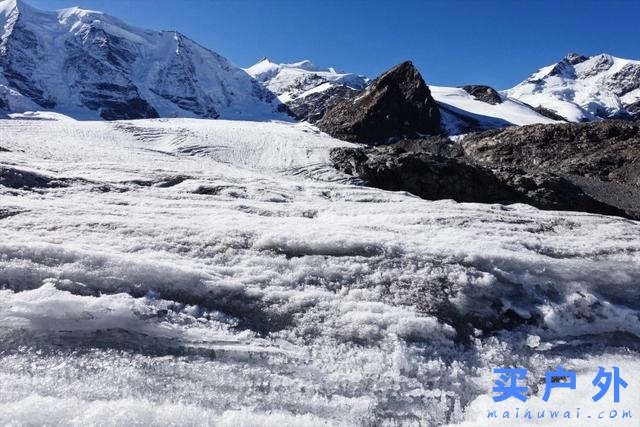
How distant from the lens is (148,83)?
171375mm

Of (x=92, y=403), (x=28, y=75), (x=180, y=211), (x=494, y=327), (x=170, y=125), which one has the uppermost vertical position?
(x=28, y=75)

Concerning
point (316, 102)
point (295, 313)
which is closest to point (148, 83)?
point (316, 102)

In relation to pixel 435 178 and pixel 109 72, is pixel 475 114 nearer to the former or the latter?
pixel 435 178

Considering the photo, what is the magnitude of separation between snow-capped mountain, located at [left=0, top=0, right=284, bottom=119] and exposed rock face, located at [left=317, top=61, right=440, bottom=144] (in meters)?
81.4

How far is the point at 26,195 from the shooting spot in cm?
Result: 903

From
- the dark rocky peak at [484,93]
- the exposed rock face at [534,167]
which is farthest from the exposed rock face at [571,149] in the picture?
the dark rocky peak at [484,93]

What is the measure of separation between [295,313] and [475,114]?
7237 centimetres

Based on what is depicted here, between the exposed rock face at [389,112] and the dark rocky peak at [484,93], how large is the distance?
25242 millimetres


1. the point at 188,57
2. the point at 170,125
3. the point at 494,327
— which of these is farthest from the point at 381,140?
the point at 188,57

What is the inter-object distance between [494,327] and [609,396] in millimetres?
1041

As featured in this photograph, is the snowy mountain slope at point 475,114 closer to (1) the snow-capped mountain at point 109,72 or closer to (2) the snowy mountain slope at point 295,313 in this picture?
(2) the snowy mountain slope at point 295,313

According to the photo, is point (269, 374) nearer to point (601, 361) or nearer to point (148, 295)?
point (148, 295)

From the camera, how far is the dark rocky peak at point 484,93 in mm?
86000

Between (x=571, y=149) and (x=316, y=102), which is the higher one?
(x=316, y=102)
